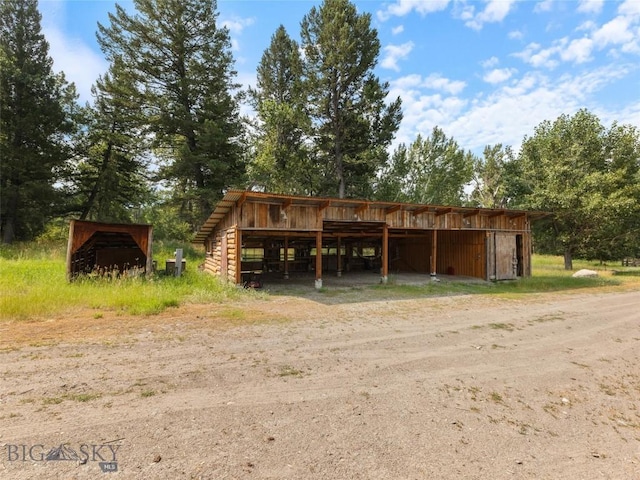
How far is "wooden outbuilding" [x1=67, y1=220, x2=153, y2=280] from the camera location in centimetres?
1019

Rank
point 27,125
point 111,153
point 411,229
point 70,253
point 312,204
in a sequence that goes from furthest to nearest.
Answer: point 111,153
point 27,125
point 411,229
point 312,204
point 70,253

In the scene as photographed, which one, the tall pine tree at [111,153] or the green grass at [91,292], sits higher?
the tall pine tree at [111,153]

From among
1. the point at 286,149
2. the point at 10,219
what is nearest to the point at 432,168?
the point at 286,149

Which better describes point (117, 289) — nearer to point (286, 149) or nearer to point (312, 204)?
point (312, 204)

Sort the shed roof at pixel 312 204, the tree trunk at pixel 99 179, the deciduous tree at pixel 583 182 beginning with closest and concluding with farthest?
the shed roof at pixel 312 204, the deciduous tree at pixel 583 182, the tree trunk at pixel 99 179

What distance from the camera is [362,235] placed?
52.9 ft

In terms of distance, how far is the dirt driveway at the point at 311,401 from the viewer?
2592 millimetres

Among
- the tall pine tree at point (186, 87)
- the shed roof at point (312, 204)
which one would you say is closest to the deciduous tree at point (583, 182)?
the shed roof at point (312, 204)

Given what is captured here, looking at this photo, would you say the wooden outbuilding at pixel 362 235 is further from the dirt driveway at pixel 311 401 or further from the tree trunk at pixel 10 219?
the tree trunk at pixel 10 219

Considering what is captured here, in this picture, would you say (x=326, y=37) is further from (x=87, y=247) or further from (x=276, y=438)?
(x=276, y=438)

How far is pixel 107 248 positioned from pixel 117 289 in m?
7.19

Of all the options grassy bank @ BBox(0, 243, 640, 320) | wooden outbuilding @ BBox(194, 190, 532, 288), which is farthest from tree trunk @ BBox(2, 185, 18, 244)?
wooden outbuilding @ BBox(194, 190, 532, 288)

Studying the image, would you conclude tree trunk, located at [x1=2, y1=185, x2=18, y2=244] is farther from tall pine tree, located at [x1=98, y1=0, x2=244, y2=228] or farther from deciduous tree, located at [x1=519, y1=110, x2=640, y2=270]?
deciduous tree, located at [x1=519, y1=110, x2=640, y2=270]

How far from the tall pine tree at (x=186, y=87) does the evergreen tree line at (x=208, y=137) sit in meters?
0.08
